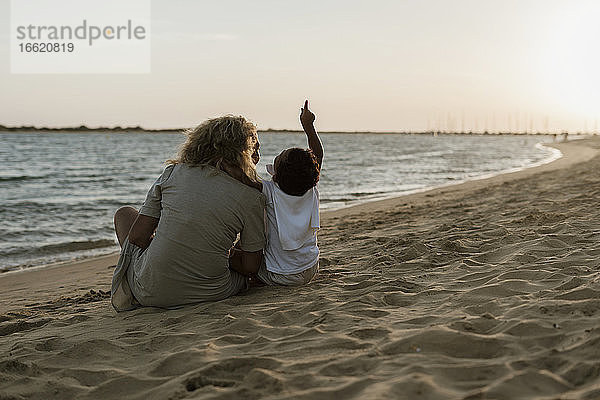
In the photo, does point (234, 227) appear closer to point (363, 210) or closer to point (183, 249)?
point (183, 249)

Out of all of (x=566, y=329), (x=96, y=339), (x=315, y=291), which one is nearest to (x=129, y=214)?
(x=96, y=339)

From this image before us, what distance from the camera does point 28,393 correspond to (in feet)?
8.29

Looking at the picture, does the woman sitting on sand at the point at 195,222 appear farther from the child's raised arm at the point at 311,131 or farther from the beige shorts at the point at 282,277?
the child's raised arm at the point at 311,131

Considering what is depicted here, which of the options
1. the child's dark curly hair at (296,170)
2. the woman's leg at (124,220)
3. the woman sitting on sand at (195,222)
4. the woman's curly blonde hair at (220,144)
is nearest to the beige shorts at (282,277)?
the woman sitting on sand at (195,222)

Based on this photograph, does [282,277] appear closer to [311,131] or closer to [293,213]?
[293,213]

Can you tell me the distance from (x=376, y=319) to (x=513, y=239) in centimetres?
261

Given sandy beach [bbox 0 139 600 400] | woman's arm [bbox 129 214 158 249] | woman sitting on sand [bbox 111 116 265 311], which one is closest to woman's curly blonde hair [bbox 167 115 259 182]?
woman sitting on sand [bbox 111 116 265 311]

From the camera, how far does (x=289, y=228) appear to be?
4.02 m

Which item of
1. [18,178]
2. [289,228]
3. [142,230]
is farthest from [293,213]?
[18,178]

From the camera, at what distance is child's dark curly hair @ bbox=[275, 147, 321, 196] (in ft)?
12.5

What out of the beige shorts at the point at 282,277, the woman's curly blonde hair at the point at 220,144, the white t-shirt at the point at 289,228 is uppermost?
the woman's curly blonde hair at the point at 220,144

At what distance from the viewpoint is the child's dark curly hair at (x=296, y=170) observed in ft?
12.5

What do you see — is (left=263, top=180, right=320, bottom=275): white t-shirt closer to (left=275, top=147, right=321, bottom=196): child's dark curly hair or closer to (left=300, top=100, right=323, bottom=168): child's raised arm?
(left=275, top=147, right=321, bottom=196): child's dark curly hair

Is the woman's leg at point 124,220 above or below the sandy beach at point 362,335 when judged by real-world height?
above
